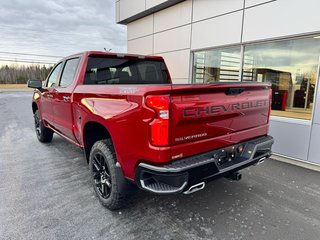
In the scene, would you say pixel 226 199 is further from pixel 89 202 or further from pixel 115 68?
pixel 115 68

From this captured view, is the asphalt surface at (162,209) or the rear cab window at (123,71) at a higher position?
the rear cab window at (123,71)

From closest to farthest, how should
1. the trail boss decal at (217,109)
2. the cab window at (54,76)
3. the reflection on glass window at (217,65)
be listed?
1. the trail boss decal at (217,109)
2. the cab window at (54,76)
3. the reflection on glass window at (217,65)

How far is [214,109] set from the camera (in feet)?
7.70

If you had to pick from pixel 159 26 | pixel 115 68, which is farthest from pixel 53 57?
pixel 115 68

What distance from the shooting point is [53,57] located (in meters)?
53.9

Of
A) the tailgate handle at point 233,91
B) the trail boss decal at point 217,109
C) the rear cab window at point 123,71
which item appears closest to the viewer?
the trail boss decal at point 217,109

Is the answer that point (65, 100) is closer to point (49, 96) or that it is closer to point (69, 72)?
point (69, 72)

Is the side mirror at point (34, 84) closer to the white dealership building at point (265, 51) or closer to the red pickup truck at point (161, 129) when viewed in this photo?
the red pickup truck at point (161, 129)

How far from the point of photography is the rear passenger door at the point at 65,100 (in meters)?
3.74

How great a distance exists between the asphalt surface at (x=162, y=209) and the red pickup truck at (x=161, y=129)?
0.36 meters

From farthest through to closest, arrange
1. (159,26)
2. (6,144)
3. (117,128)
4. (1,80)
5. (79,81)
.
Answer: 1. (1,80)
2. (159,26)
3. (6,144)
4. (79,81)
5. (117,128)

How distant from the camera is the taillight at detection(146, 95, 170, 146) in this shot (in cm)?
200

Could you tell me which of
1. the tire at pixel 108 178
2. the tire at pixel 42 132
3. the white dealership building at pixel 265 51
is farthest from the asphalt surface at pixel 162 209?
the tire at pixel 42 132

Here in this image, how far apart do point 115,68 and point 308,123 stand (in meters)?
3.92
